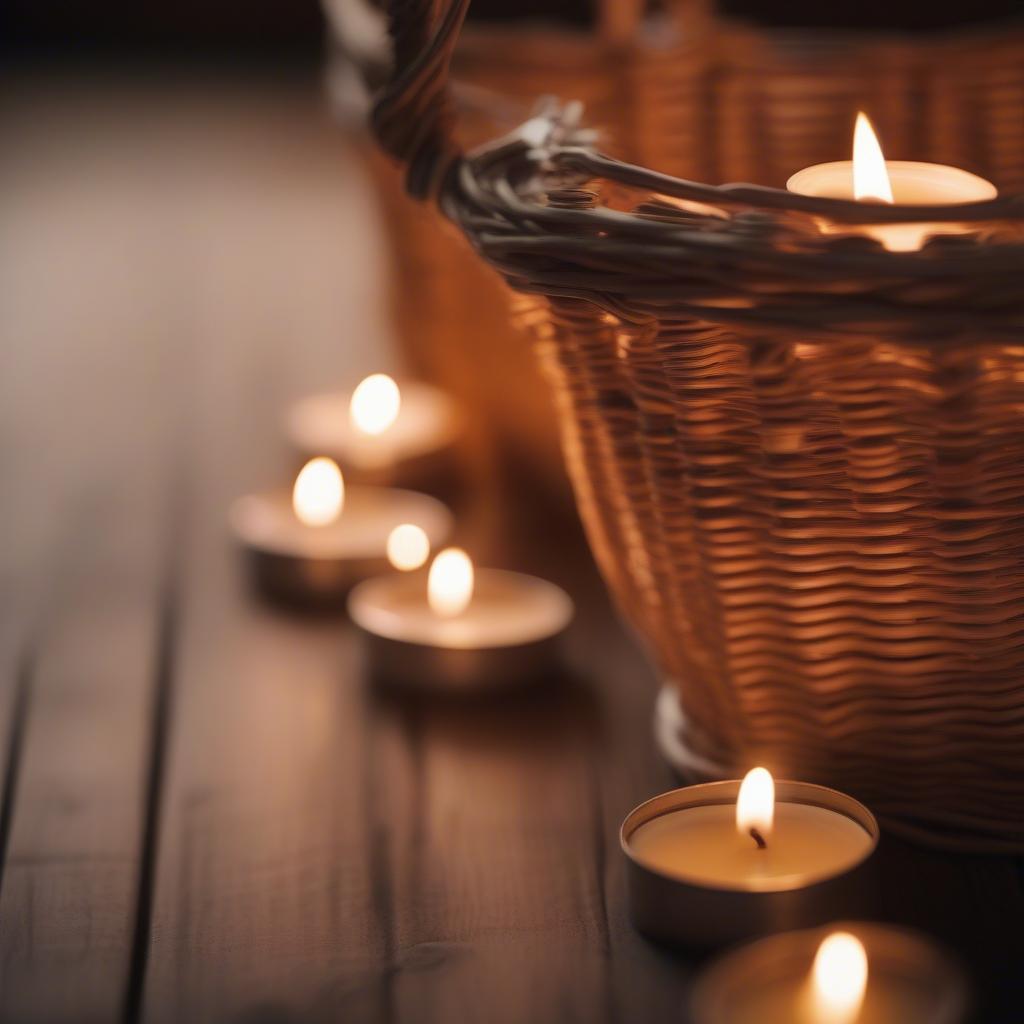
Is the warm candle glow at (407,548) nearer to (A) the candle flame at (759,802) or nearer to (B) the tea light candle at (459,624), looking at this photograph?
(B) the tea light candle at (459,624)

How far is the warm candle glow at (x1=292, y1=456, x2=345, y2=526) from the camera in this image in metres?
1.04

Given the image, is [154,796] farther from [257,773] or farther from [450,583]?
[450,583]

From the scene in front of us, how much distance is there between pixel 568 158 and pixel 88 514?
0.58 metres

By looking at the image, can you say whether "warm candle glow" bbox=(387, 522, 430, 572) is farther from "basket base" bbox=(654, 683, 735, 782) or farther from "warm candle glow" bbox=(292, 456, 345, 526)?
"basket base" bbox=(654, 683, 735, 782)

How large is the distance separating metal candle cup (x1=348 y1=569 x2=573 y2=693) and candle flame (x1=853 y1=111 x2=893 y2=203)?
0.32m

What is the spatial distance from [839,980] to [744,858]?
10 centimetres

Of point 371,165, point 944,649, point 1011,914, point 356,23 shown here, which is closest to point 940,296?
point 944,649

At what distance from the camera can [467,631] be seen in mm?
909

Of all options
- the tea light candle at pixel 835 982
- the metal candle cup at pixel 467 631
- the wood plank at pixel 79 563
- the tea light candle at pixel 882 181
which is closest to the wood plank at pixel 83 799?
the wood plank at pixel 79 563

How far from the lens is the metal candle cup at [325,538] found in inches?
38.9

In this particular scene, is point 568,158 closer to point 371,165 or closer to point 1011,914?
point 1011,914

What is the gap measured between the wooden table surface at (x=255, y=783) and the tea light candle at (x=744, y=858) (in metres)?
0.03

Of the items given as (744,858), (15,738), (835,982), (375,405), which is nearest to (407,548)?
(375,405)

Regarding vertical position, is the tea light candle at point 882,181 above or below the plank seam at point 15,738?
above
